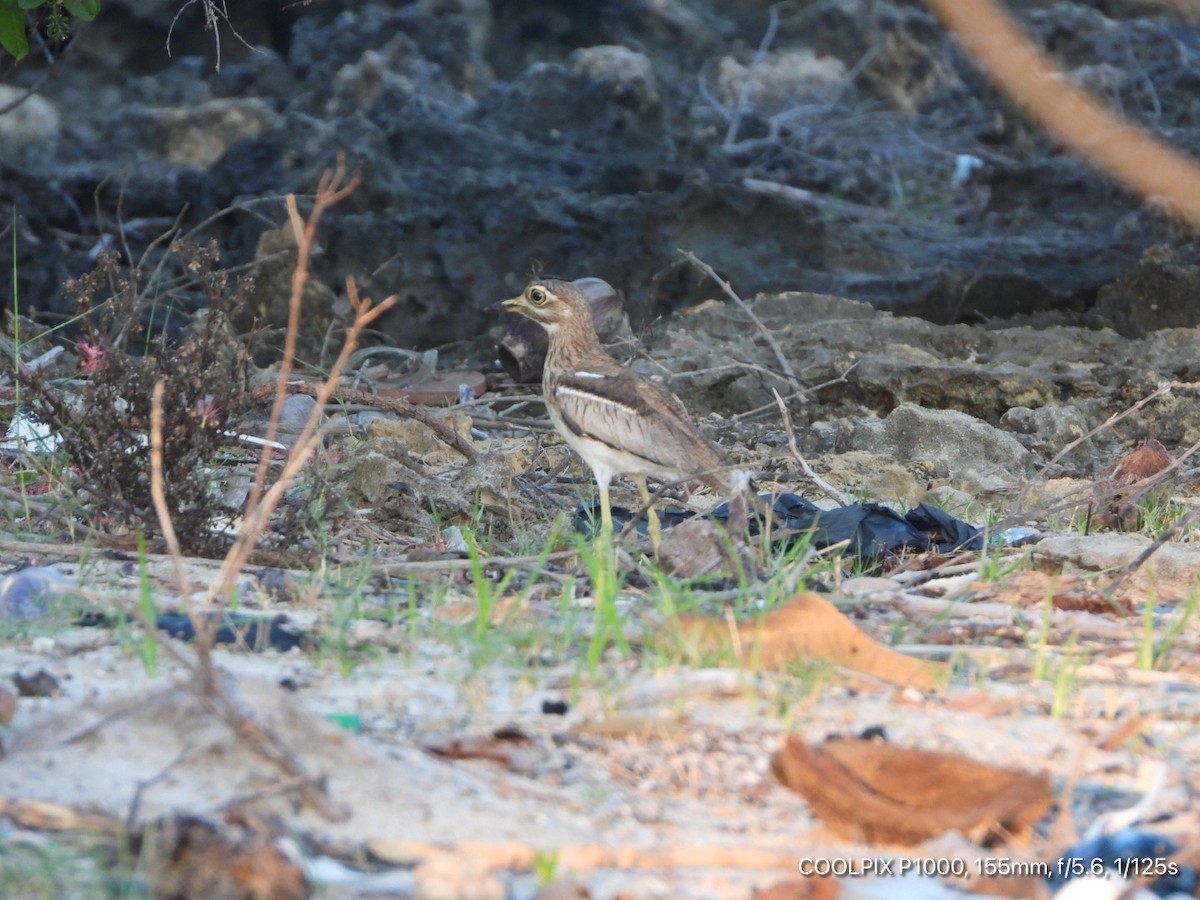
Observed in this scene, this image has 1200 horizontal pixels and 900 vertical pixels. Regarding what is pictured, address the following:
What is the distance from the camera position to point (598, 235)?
353 inches

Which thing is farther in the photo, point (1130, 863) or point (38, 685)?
point (38, 685)

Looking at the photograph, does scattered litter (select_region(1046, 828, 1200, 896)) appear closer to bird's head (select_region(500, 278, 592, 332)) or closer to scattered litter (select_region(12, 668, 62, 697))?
scattered litter (select_region(12, 668, 62, 697))

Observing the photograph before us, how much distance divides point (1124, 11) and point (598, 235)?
6329 millimetres

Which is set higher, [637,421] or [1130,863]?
[1130,863]

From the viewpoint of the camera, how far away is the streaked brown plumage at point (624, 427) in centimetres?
495

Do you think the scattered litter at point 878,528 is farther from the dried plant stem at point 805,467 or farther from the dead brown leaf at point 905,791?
the dead brown leaf at point 905,791

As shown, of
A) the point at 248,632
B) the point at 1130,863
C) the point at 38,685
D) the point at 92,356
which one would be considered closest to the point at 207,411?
the point at 92,356

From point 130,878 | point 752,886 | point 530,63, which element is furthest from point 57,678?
point 530,63

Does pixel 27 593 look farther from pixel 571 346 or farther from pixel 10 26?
pixel 571 346

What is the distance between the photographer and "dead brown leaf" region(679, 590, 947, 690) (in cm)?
299

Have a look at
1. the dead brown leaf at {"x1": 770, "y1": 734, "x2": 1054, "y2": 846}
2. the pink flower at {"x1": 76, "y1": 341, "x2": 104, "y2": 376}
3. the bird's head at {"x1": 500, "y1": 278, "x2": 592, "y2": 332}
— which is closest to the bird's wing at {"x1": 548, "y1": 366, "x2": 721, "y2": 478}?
the bird's head at {"x1": 500, "y1": 278, "x2": 592, "y2": 332}

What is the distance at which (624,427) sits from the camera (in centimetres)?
498

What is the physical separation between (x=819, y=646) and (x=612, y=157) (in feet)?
22.6

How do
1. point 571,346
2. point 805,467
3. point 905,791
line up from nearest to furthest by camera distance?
1. point 905,791
2. point 805,467
3. point 571,346
